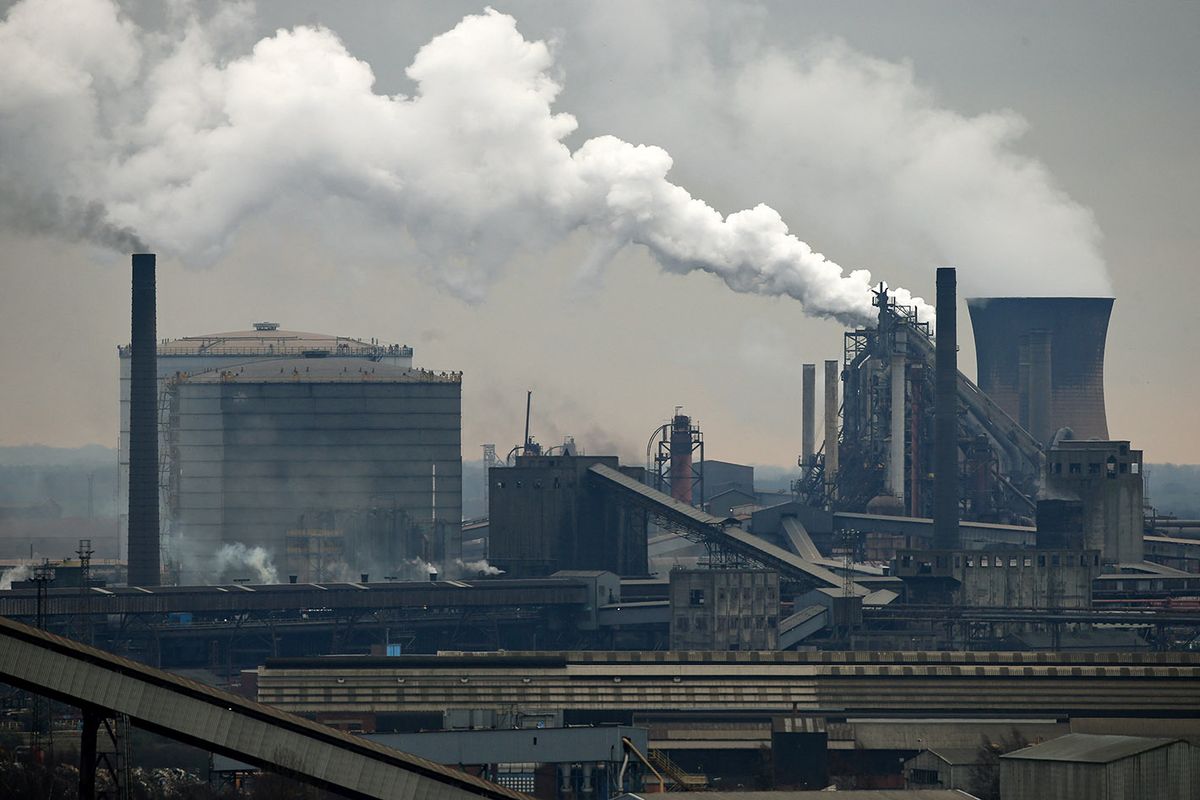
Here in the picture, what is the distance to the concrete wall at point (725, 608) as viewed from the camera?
86.1 m

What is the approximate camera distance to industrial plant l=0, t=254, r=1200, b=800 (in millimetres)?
50125

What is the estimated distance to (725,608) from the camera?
8631 centimetres

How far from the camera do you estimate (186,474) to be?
11362cm

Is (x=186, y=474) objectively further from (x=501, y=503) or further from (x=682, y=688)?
(x=682, y=688)

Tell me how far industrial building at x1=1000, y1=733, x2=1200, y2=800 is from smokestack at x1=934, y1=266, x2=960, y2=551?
2316 inches

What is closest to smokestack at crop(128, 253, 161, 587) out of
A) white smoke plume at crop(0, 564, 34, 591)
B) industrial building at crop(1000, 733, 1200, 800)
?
white smoke plume at crop(0, 564, 34, 591)

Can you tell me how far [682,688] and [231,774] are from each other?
16.8m

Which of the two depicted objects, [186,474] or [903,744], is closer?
[903,744]

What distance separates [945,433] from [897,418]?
16.6m

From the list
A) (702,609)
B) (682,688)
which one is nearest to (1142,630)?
(702,609)

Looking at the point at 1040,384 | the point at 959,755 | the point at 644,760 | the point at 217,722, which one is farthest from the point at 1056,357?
the point at 217,722

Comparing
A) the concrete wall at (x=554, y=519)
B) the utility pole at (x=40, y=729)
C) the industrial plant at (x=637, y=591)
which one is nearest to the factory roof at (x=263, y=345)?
the industrial plant at (x=637, y=591)

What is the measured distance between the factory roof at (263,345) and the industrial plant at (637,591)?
0.33 meters

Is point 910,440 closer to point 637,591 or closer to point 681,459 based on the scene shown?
point 681,459
